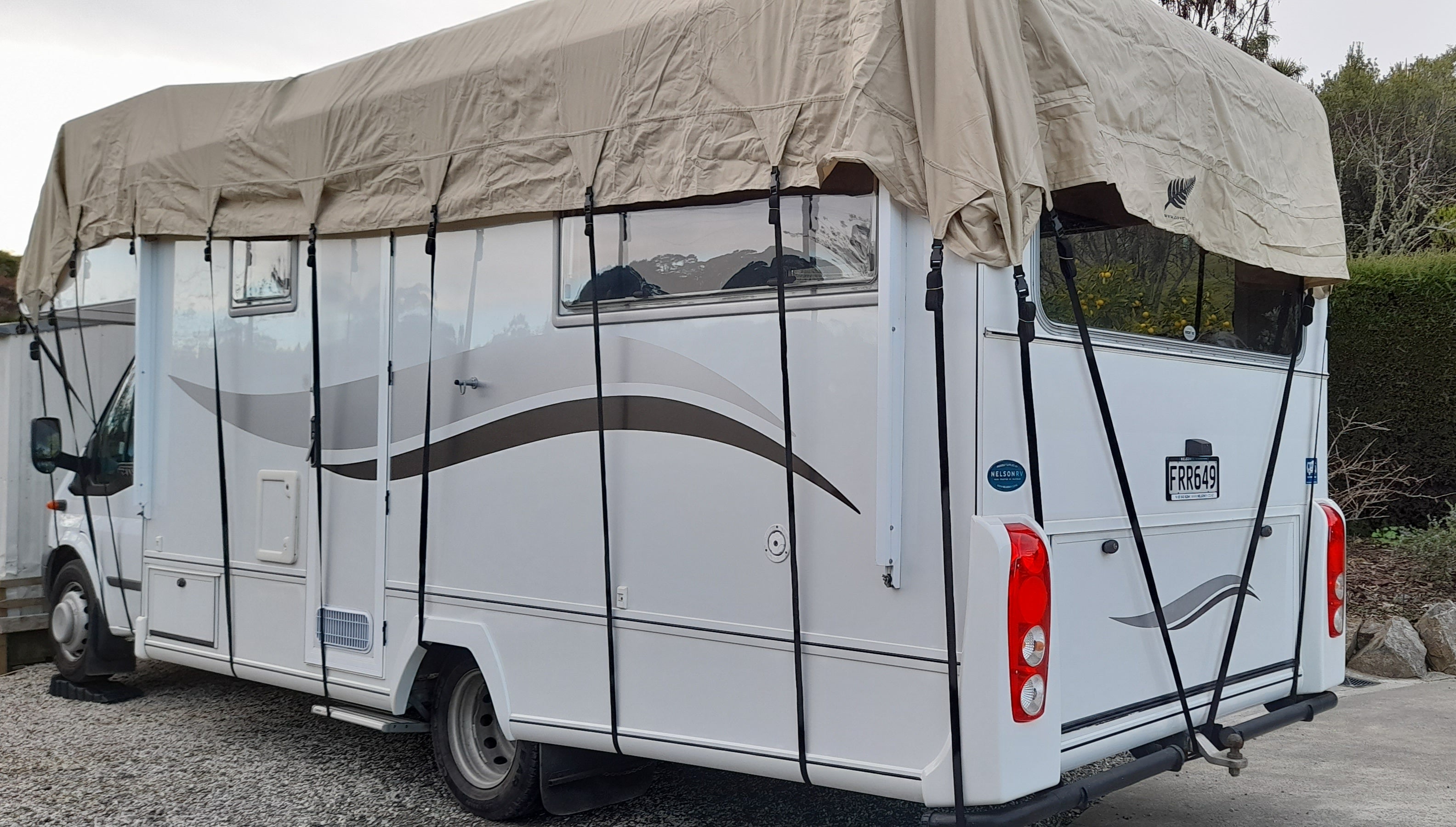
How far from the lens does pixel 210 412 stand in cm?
581

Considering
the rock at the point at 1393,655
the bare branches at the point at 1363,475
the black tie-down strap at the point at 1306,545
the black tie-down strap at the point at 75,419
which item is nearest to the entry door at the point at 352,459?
the black tie-down strap at the point at 75,419

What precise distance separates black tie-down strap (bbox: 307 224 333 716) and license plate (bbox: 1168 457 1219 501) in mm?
3418

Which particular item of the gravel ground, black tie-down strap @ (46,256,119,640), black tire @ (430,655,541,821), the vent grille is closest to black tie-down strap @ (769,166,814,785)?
the gravel ground

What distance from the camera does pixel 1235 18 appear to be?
15141mm

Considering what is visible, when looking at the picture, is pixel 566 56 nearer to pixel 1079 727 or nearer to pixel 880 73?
pixel 880 73

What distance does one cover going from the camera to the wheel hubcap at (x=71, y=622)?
6.88 metres

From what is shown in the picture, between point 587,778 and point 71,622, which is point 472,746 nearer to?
point 587,778

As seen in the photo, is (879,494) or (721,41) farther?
(721,41)

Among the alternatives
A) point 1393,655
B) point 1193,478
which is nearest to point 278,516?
point 1193,478

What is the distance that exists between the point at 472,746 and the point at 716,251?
7.55ft

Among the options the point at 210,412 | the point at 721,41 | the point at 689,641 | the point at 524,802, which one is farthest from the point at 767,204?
the point at 210,412

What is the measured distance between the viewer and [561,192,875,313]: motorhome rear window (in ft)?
11.9

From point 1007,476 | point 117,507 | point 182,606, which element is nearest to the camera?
point 1007,476

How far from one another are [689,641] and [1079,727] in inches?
48.8
